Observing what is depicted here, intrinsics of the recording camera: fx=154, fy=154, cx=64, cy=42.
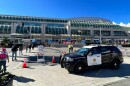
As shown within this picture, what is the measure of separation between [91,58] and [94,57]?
10.3 inches

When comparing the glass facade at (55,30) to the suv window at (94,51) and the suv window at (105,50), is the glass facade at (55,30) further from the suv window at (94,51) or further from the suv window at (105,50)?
the suv window at (94,51)

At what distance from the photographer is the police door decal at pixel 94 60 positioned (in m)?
10.4

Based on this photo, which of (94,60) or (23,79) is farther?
(94,60)

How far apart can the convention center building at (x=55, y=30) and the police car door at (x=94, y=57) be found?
59.8m

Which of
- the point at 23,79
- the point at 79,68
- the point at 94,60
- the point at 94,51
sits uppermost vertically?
the point at 94,51

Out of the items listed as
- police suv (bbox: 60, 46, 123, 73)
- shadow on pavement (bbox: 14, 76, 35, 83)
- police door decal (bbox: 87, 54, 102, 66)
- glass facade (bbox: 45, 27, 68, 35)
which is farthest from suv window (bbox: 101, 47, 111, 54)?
glass facade (bbox: 45, 27, 68, 35)

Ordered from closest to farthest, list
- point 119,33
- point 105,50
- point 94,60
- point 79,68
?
point 79,68 < point 94,60 < point 105,50 < point 119,33

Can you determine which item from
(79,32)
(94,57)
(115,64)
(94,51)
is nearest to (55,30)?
(79,32)

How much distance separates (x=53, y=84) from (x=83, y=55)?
11.1 feet

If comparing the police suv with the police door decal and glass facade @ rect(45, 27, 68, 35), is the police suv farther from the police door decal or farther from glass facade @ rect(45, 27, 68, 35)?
glass facade @ rect(45, 27, 68, 35)

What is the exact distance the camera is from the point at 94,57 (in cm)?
1064

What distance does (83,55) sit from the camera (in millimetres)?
10336

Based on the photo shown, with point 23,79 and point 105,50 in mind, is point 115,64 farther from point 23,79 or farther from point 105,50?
point 23,79

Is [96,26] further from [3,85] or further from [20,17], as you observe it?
[3,85]
